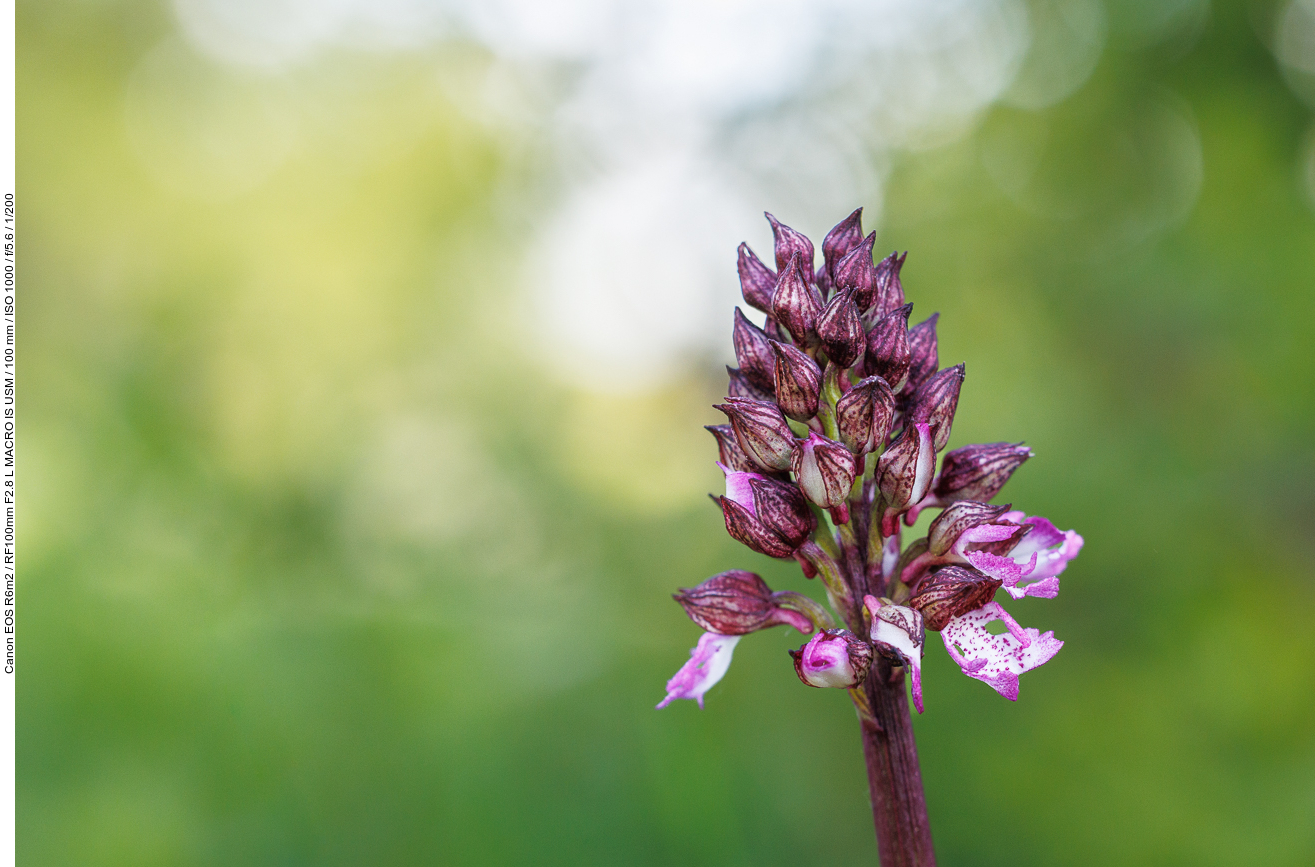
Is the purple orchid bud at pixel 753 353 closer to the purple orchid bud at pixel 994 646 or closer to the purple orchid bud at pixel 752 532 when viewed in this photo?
the purple orchid bud at pixel 752 532

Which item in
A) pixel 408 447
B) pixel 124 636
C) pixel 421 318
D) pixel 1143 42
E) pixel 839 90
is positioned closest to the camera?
pixel 124 636

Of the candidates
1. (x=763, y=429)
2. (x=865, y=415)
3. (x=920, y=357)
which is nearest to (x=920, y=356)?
(x=920, y=357)

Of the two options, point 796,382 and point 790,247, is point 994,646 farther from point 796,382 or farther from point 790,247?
point 790,247

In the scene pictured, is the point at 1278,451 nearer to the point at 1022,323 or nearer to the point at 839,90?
the point at 1022,323

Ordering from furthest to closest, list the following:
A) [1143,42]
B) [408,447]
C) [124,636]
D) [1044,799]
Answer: [408,447] → [1143,42] → [124,636] → [1044,799]

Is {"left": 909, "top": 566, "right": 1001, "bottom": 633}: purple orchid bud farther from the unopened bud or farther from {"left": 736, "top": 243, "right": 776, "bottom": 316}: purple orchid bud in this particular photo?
{"left": 736, "top": 243, "right": 776, "bottom": 316}: purple orchid bud

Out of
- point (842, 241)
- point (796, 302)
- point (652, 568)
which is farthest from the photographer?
point (652, 568)

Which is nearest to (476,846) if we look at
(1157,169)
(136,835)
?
(136,835)
